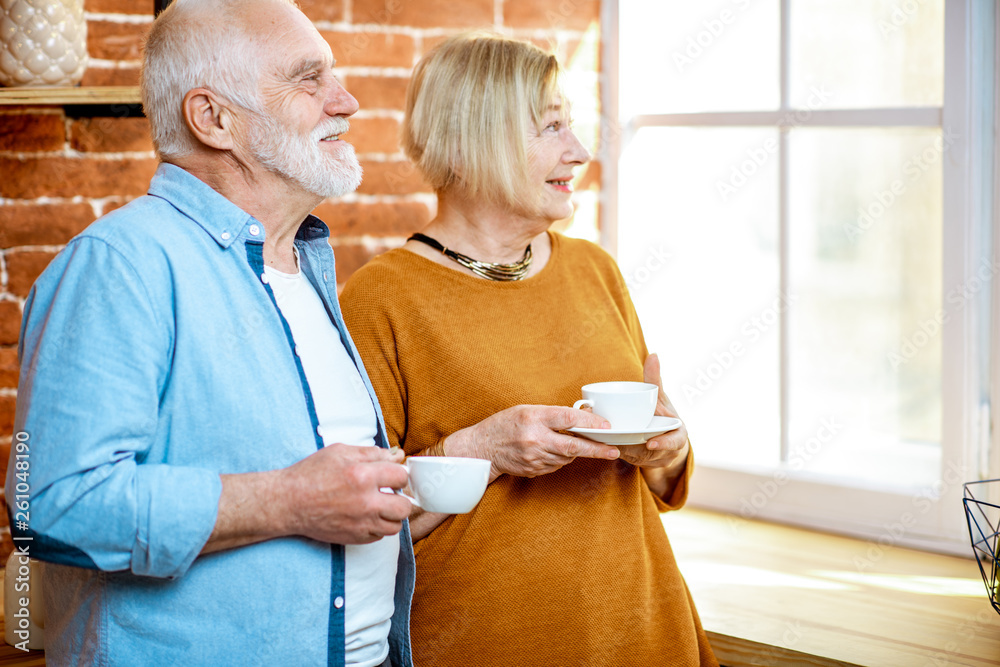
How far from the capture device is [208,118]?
1.21 metres

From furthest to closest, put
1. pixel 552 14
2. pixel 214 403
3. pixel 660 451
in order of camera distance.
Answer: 1. pixel 552 14
2. pixel 660 451
3. pixel 214 403

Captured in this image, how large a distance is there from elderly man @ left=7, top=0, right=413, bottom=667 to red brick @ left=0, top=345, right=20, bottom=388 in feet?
2.21

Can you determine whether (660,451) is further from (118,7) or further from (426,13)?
(118,7)

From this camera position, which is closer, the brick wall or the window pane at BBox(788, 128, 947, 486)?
the brick wall

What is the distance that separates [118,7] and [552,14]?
0.97 m

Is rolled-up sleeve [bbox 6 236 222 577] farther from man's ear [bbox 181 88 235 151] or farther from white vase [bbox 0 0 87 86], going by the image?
white vase [bbox 0 0 87 86]

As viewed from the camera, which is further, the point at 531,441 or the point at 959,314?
the point at 959,314

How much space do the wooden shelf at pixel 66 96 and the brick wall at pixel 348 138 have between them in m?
0.18

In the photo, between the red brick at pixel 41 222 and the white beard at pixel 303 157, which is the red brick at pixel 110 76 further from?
the white beard at pixel 303 157

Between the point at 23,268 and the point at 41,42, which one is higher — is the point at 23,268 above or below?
below

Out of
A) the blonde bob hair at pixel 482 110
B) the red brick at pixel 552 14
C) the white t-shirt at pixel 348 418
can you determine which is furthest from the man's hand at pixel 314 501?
the red brick at pixel 552 14

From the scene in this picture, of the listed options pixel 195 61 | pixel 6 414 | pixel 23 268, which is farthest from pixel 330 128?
pixel 6 414

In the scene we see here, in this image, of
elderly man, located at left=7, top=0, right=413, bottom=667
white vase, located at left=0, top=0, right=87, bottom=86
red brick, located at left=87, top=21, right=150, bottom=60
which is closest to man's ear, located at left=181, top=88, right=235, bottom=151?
elderly man, located at left=7, top=0, right=413, bottom=667

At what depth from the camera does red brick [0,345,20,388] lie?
175 centimetres
